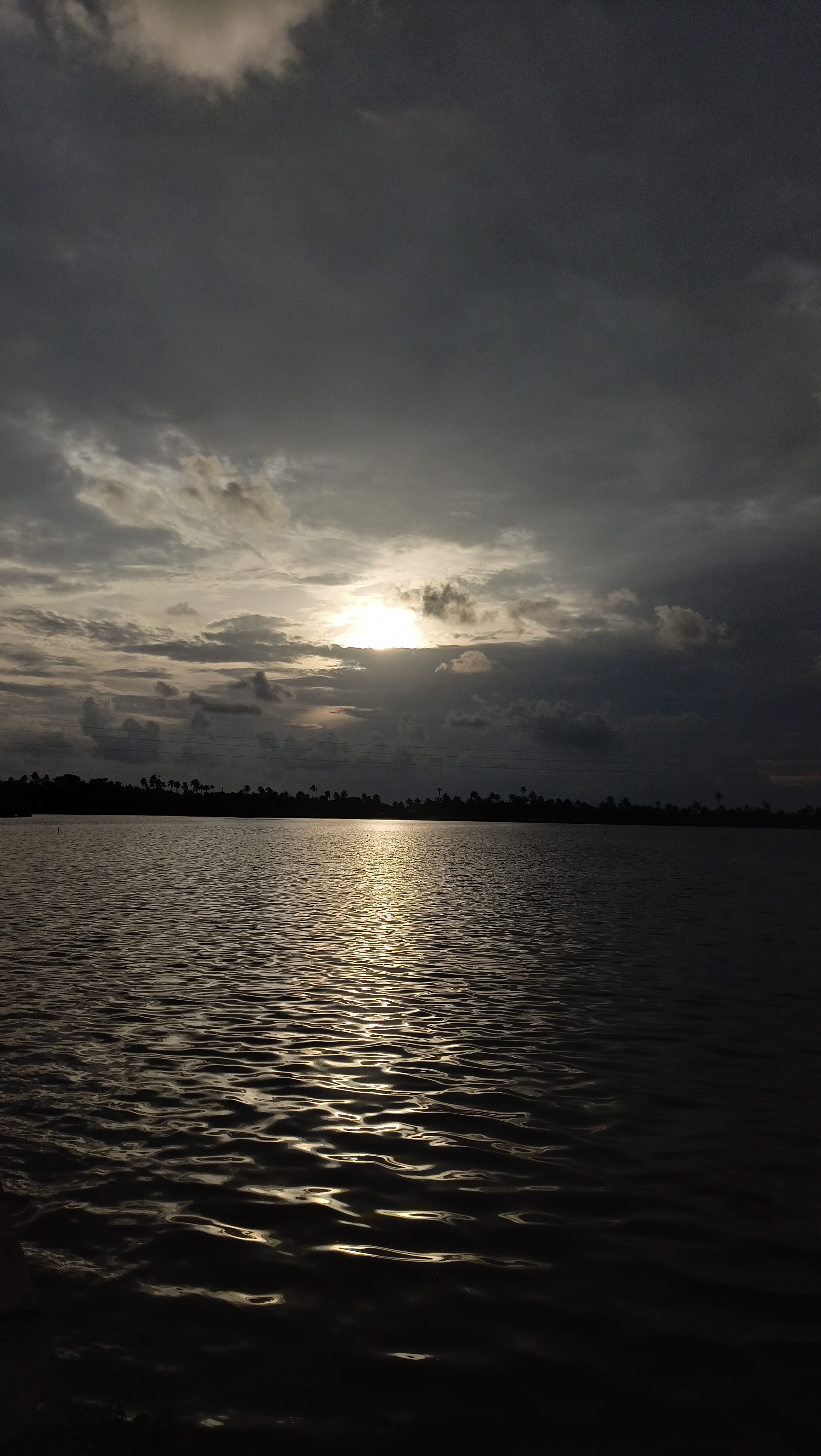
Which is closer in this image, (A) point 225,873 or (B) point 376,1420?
(B) point 376,1420

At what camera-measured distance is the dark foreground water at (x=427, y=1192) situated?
8.38 meters

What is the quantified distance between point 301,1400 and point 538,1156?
22.7 ft

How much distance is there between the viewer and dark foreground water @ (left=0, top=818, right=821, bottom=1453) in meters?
8.38

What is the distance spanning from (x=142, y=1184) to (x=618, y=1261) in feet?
22.1

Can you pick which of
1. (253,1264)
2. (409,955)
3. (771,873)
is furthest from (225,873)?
(253,1264)

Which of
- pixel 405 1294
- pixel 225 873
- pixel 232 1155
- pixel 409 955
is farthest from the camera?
pixel 225 873

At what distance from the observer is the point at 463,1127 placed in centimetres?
1560

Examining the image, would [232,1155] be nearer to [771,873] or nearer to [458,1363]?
[458,1363]

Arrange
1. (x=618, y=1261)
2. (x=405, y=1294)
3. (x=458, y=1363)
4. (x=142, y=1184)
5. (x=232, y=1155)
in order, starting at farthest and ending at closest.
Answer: (x=232, y=1155)
(x=142, y=1184)
(x=618, y=1261)
(x=405, y=1294)
(x=458, y=1363)

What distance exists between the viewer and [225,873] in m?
79.7

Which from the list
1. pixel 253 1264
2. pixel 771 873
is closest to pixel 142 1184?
pixel 253 1264

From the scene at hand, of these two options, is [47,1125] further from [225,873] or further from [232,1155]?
[225,873]

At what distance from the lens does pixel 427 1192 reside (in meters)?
12.7

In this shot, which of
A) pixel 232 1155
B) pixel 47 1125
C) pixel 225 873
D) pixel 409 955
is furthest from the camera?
pixel 225 873
